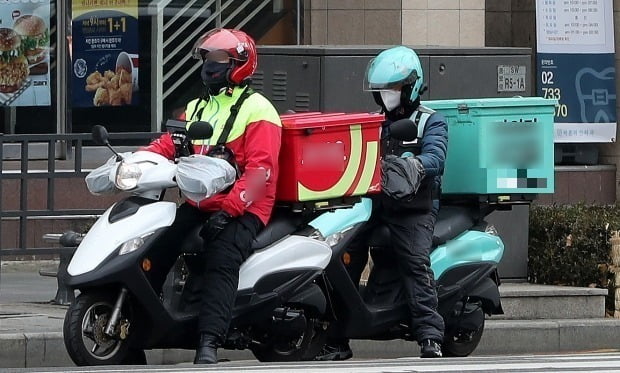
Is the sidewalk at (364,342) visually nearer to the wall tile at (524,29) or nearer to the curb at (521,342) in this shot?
the curb at (521,342)

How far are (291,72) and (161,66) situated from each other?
4341mm

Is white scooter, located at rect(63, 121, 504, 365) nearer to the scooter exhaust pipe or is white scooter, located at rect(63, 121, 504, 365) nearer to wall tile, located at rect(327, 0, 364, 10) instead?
the scooter exhaust pipe

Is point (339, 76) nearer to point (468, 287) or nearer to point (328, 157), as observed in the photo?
point (468, 287)

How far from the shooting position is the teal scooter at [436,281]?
29.7ft

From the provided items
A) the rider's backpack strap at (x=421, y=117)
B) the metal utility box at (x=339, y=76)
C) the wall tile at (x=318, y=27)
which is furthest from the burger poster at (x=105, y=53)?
the rider's backpack strap at (x=421, y=117)

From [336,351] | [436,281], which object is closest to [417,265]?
[436,281]

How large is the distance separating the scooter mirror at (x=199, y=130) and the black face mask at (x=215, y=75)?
0.44m

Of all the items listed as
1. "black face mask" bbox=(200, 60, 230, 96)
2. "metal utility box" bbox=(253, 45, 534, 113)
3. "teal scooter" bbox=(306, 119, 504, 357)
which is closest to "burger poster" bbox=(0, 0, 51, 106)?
"metal utility box" bbox=(253, 45, 534, 113)

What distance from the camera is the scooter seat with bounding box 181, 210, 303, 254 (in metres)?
8.39

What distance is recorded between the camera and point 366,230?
928cm

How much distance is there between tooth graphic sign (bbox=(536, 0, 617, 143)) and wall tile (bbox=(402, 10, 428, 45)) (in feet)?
4.89

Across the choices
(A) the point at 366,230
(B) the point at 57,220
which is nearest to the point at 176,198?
(B) the point at 57,220

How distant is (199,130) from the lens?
819 cm

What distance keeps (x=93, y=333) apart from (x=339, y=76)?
4046mm
